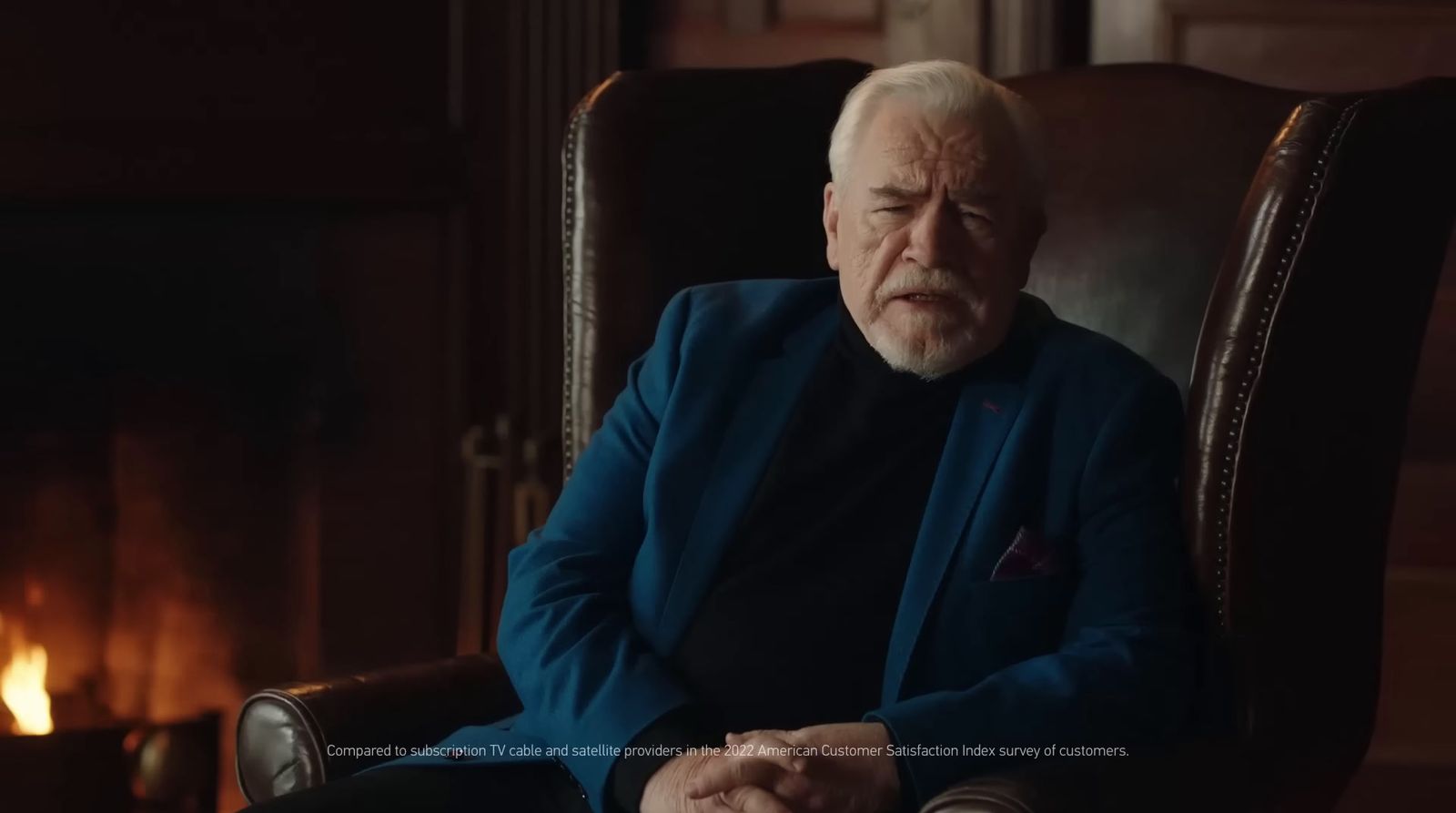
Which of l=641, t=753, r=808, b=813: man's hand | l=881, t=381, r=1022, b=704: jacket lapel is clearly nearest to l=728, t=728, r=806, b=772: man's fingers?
l=641, t=753, r=808, b=813: man's hand

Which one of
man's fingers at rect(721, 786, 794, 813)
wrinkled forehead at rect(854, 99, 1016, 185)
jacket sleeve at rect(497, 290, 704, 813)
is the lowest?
man's fingers at rect(721, 786, 794, 813)

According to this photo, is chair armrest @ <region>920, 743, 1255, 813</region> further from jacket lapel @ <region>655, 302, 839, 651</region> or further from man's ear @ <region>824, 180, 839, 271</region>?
man's ear @ <region>824, 180, 839, 271</region>

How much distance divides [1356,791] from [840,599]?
3.91 feet

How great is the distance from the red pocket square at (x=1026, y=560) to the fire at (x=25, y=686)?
1.65 meters

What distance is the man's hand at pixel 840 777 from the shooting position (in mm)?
1261

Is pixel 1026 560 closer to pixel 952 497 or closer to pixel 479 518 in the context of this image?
pixel 952 497

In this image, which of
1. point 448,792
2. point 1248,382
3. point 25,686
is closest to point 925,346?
point 1248,382

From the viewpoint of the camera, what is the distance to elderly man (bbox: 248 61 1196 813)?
131cm

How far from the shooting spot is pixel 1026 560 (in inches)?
54.6

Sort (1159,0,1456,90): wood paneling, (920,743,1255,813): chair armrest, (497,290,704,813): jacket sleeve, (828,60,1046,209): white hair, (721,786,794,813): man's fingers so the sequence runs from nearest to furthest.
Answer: (920,743,1255,813): chair armrest, (721,786,794,813): man's fingers, (497,290,704,813): jacket sleeve, (828,60,1046,209): white hair, (1159,0,1456,90): wood paneling

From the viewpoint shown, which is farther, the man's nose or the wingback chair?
the man's nose

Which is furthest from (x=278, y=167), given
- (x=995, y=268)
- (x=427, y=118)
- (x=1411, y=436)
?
(x=1411, y=436)

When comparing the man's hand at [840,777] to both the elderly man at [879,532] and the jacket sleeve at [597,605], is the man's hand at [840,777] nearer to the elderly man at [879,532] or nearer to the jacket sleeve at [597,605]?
the elderly man at [879,532]

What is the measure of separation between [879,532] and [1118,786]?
Answer: 364 millimetres
